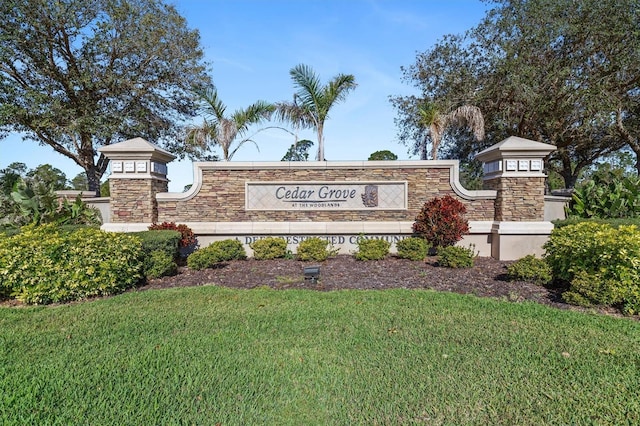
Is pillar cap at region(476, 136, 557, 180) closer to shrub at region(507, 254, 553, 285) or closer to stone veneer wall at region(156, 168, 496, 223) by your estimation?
stone veneer wall at region(156, 168, 496, 223)

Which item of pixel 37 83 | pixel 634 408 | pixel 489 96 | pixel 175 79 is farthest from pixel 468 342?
pixel 37 83

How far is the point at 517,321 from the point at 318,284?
3302mm

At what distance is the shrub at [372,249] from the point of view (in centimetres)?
894

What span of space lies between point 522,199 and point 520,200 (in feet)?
0.18

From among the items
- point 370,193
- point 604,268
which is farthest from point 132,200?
point 604,268

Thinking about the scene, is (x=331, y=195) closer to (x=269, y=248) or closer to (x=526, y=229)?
(x=269, y=248)

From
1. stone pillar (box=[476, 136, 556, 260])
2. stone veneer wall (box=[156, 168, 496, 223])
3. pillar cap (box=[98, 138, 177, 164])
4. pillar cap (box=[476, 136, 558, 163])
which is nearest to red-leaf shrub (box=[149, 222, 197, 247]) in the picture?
stone veneer wall (box=[156, 168, 496, 223])

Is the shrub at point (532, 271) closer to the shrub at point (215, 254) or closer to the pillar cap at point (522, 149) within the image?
the pillar cap at point (522, 149)

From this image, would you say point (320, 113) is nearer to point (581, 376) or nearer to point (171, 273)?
point (171, 273)

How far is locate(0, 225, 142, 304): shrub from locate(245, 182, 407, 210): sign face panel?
3.87m

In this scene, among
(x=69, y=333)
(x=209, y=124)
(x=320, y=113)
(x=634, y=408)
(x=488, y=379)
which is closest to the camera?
(x=634, y=408)

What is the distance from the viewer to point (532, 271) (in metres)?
6.78

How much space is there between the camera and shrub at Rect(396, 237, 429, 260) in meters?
8.88

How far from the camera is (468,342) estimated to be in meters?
4.12
